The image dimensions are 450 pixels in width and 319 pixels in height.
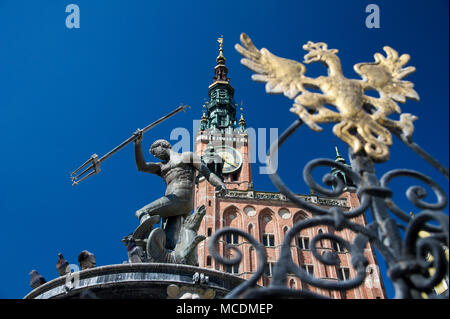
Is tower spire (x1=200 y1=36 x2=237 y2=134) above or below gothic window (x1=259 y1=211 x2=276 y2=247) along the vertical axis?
above

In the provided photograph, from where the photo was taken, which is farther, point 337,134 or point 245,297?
point 337,134

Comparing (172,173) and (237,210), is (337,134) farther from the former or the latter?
(237,210)

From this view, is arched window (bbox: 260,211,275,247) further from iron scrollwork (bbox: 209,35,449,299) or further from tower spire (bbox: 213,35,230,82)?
iron scrollwork (bbox: 209,35,449,299)

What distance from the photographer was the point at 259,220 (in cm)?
3784

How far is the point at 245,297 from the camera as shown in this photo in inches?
87.3

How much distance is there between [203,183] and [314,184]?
36.5 m

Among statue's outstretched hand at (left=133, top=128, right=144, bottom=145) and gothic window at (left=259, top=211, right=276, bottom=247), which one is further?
gothic window at (left=259, top=211, right=276, bottom=247)

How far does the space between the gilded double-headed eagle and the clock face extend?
4097 centimetres

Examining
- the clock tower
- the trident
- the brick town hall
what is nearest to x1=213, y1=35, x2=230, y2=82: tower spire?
the clock tower

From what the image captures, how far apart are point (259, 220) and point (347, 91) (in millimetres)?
35322

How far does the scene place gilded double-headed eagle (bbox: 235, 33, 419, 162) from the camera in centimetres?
286

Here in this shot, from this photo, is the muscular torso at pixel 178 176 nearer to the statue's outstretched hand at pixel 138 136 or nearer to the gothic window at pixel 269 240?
the statue's outstretched hand at pixel 138 136
